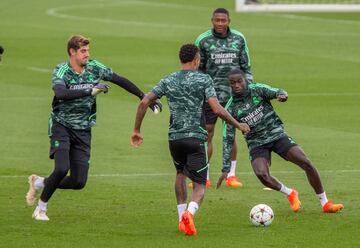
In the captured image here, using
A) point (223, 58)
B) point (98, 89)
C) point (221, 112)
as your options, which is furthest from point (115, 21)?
point (221, 112)

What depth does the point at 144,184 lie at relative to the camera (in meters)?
19.4

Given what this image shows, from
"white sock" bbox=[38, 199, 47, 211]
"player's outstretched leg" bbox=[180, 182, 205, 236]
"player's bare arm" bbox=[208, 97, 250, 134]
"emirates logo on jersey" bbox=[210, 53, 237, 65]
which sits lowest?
"white sock" bbox=[38, 199, 47, 211]

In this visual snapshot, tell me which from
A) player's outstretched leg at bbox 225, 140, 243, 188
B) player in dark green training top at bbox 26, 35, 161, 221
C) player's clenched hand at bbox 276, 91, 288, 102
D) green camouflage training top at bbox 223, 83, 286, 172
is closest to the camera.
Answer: player in dark green training top at bbox 26, 35, 161, 221

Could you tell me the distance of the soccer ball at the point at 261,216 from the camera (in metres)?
15.6

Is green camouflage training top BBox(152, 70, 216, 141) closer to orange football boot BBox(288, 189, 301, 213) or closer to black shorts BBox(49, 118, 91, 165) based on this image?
black shorts BBox(49, 118, 91, 165)

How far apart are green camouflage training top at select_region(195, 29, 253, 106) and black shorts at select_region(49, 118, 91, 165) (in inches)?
147

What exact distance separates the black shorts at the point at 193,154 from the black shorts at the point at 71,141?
142 centimetres

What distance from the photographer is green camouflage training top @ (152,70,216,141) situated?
15336 mm

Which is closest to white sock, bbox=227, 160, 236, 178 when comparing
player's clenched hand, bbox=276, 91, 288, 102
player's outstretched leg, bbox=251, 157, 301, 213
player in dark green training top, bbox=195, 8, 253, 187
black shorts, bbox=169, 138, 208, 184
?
player in dark green training top, bbox=195, 8, 253, 187

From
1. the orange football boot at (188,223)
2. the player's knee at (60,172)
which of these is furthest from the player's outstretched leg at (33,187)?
the orange football boot at (188,223)

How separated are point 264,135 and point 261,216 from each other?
1.71 m

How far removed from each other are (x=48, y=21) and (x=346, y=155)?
29.3 metres

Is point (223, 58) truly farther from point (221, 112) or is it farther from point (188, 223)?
point (188, 223)

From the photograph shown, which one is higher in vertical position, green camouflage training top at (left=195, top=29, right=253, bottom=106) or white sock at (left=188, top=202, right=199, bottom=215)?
green camouflage training top at (left=195, top=29, right=253, bottom=106)
